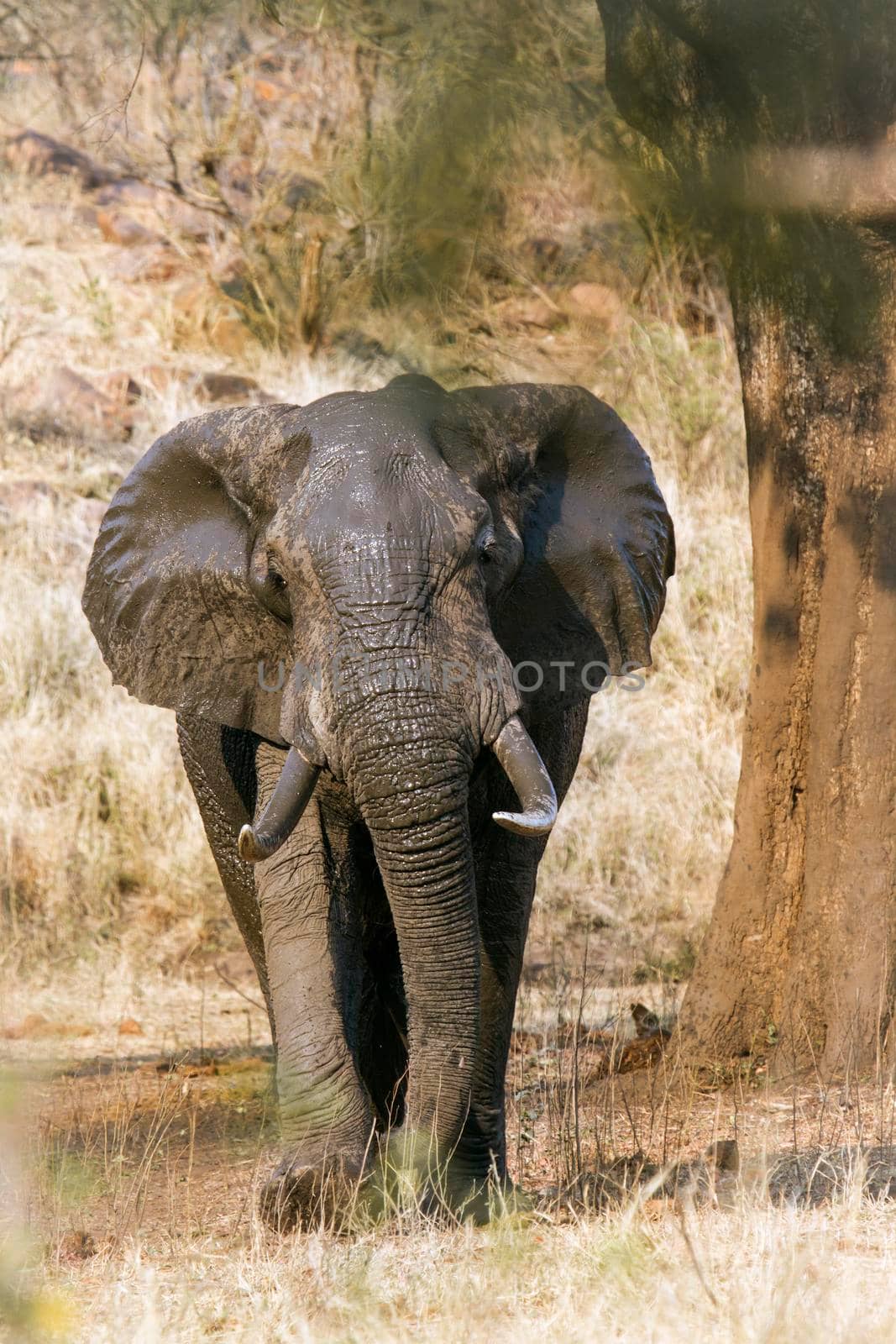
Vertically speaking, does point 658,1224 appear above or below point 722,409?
below

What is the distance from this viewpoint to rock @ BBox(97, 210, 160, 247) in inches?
758

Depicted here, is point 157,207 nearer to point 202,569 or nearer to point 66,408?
point 66,408

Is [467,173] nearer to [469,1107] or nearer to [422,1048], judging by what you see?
[422,1048]

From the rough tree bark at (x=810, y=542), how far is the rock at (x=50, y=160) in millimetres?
13395

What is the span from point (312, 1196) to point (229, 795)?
1.62 metres

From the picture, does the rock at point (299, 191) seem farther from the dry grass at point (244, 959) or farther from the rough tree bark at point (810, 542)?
the rough tree bark at point (810, 542)

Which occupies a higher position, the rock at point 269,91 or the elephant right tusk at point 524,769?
the rock at point 269,91

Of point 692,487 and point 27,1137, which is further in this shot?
point 692,487

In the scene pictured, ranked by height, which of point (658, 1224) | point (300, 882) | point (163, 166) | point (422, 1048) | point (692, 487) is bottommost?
point (658, 1224)

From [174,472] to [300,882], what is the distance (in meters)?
1.47

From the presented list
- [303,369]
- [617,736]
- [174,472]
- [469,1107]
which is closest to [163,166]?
[303,369]

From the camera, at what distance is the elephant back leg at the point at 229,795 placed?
6.32 metres

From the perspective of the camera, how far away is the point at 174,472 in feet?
20.2

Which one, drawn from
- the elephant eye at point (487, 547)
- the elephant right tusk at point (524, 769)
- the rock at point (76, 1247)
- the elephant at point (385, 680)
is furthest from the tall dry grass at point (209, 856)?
the elephant right tusk at point (524, 769)
